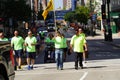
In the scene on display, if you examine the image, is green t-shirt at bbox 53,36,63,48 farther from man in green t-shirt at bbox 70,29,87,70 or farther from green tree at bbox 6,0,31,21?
green tree at bbox 6,0,31,21

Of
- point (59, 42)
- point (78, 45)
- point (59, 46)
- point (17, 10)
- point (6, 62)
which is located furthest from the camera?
point (17, 10)

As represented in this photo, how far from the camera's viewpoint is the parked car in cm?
1043

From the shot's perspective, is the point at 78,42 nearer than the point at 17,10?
Yes

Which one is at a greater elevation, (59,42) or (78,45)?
(59,42)

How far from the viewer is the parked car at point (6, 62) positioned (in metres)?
10.4

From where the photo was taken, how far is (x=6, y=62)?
10.6 metres

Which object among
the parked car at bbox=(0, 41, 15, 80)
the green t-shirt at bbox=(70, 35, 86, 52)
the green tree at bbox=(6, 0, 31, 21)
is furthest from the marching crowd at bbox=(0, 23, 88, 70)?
the green tree at bbox=(6, 0, 31, 21)

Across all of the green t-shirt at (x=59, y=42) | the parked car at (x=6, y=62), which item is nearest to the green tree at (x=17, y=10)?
the green t-shirt at (x=59, y=42)

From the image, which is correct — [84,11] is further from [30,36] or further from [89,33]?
[30,36]

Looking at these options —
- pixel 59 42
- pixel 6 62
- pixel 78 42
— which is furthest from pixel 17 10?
pixel 6 62

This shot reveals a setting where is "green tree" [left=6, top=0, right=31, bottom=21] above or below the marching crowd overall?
above

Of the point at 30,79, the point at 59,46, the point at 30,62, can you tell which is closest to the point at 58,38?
the point at 59,46

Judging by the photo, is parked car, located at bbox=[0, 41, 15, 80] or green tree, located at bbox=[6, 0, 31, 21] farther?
green tree, located at bbox=[6, 0, 31, 21]

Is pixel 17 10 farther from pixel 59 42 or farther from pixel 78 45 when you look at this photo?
pixel 78 45
